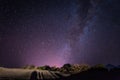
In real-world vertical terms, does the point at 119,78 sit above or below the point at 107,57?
below

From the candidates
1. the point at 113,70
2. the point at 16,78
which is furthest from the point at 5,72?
the point at 113,70

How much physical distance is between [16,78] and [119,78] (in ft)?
9.03

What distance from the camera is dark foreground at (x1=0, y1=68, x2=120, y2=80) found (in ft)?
23.6

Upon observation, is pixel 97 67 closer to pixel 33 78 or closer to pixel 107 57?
pixel 33 78

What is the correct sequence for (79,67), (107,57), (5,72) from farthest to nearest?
(107,57) < (79,67) < (5,72)

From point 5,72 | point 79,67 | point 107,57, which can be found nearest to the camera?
point 5,72

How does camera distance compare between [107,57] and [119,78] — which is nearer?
[119,78]

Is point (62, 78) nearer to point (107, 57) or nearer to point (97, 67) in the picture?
point (97, 67)

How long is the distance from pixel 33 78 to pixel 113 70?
2181 mm

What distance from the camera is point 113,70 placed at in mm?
7445

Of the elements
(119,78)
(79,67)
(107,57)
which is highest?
(107,57)

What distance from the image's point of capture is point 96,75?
7.30 m

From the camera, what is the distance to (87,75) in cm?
723

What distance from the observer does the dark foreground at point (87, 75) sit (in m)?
7.20
